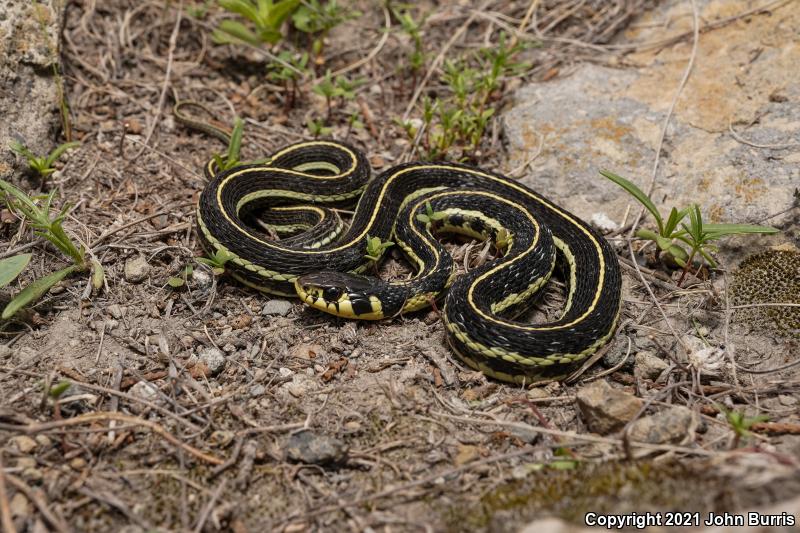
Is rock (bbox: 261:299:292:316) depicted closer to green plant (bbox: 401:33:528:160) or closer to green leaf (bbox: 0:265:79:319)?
green leaf (bbox: 0:265:79:319)

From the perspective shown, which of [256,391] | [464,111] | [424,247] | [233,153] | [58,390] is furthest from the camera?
[464,111]

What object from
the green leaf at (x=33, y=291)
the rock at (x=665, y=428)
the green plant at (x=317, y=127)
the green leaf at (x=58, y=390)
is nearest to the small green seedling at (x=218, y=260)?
the green leaf at (x=33, y=291)

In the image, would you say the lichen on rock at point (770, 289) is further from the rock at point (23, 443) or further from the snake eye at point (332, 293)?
the rock at point (23, 443)

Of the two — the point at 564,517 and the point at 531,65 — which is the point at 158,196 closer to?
the point at 531,65

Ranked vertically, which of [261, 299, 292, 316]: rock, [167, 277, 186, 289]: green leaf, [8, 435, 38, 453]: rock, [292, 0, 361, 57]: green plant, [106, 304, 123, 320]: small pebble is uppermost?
[292, 0, 361, 57]: green plant

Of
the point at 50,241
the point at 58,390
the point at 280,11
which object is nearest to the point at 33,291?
the point at 50,241

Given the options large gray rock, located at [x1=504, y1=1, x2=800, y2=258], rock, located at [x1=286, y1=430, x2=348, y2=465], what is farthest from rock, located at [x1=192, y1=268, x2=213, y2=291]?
large gray rock, located at [x1=504, y1=1, x2=800, y2=258]

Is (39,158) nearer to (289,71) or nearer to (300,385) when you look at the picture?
(289,71)
